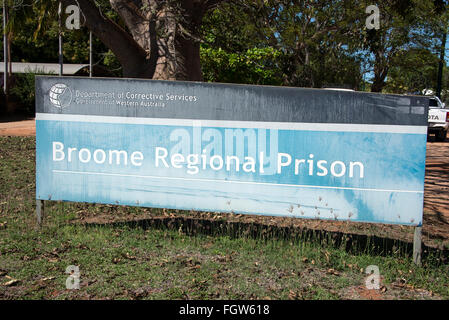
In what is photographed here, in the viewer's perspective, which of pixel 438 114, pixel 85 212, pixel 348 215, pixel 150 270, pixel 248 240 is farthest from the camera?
pixel 438 114

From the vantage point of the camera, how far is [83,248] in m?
5.16

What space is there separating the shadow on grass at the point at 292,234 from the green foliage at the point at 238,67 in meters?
13.8

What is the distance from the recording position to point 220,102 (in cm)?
524

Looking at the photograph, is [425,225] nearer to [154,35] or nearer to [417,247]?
[417,247]

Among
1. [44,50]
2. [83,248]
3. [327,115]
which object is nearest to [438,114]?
[327,115]

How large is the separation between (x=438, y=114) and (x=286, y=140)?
17.4m

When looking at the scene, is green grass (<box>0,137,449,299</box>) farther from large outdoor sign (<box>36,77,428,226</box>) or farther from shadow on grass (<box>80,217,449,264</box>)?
large outdoor sign (<box>36,77,428,226</box>)

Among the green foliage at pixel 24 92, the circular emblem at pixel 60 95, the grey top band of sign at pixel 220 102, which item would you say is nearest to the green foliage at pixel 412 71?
the green foliage at pixel 24 92

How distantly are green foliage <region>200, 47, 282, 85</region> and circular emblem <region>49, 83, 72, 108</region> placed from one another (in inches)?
559

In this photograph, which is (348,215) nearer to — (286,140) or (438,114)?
(286,140)

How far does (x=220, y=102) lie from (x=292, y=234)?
174 centimetres

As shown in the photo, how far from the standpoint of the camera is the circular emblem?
5.56 meters

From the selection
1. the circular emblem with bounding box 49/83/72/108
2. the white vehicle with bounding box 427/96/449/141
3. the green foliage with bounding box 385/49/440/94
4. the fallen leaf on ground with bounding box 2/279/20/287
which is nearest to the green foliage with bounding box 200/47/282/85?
the white vehicle with bounding box 427/96/449/141
